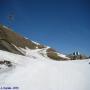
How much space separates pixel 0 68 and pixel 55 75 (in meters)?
5.40

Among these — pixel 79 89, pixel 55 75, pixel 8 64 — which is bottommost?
pixel 79 89

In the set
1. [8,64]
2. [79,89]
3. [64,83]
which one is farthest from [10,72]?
[79,89]

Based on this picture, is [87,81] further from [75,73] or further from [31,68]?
[31,68]

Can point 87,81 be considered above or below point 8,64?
below

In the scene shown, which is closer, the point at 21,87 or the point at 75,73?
the point at 21,87

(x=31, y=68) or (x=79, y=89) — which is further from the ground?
(x=31, y=68)

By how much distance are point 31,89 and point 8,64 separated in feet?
21.7

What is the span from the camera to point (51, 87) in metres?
14.4

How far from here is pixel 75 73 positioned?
17578 millimetres

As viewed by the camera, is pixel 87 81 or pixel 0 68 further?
pixel 0 68

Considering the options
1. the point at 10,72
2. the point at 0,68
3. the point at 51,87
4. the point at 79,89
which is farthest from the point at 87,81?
the point at 0,68

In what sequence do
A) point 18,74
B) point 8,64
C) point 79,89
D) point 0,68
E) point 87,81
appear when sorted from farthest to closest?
point 8,64, point 0,68, point 18,74, point 87,81, point 79,89

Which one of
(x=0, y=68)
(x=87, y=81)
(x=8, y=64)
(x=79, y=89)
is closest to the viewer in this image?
(x=79, y=89)

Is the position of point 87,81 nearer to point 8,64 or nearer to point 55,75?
point 55,75
